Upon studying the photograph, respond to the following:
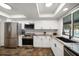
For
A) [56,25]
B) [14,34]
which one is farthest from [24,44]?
[56,25]

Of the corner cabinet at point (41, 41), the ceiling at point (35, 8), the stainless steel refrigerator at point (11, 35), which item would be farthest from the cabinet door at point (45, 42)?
the stainless steel refrigerator at point (11, 35)

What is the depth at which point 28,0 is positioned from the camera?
184cm

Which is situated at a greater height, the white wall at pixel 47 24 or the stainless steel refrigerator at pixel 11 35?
the white wall at pixel 47 24

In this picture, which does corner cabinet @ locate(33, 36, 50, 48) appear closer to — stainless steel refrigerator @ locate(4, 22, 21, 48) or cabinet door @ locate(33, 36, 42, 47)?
cabinet door @ locate(33, 36, 42, 47)

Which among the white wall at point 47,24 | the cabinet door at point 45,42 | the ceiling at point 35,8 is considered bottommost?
the cabinet door at point 45,42

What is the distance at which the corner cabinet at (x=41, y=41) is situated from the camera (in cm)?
715

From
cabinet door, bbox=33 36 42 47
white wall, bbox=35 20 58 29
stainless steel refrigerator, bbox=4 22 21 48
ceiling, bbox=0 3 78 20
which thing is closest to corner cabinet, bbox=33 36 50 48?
cabinet door, bbox=33 36 42 47

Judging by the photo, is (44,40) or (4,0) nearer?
(4,0)

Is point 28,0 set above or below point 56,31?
above

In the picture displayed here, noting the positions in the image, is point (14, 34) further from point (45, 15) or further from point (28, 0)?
point (28, 0)

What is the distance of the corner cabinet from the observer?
23.5 ft

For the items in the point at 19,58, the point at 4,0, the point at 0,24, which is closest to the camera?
the point at 19,58

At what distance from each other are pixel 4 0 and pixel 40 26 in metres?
6.04

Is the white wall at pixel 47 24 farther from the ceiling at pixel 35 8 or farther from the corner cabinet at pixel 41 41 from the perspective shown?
the ceiling at pixel 35 8
